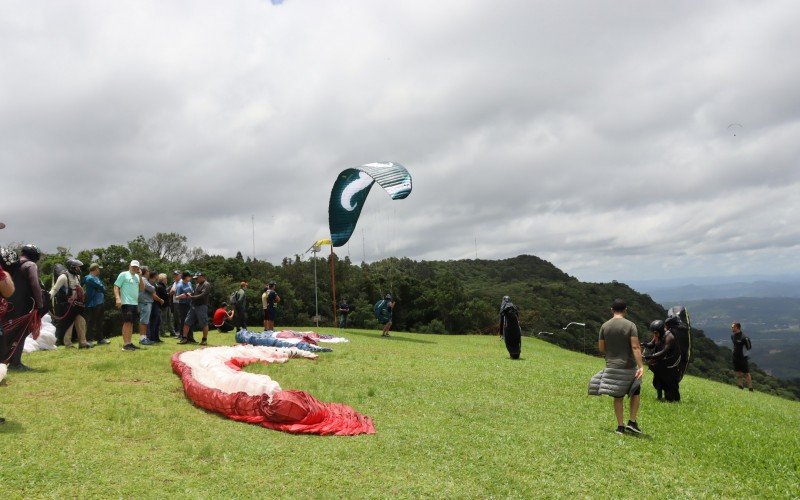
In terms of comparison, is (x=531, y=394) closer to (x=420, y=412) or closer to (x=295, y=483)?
(x=420, y=412)

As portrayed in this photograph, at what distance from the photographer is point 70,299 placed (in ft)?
40.6

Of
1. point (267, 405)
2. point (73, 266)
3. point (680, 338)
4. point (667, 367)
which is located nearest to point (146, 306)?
point (73, 266)

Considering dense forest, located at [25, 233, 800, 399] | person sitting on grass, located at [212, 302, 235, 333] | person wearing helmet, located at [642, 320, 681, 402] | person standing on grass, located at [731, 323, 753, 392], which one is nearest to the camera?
person wearing helmet, located at [642, 320, 681, 402]

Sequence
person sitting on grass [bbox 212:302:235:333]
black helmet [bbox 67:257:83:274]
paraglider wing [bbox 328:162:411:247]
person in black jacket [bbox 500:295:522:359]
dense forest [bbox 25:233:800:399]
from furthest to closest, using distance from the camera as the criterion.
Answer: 1. dense forest [bbox 25:233:800:399]
2. paraglider wing [bbox 328:162:411:247]
3. person sitting on grass [bbox 212:302:235:333]
4. person in black jacket [bbox 500:295:522:359]
5. black helmet [bbox 67:257:83:274]

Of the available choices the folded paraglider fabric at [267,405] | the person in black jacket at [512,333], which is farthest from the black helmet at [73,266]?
the person in black jacket at [512,333]

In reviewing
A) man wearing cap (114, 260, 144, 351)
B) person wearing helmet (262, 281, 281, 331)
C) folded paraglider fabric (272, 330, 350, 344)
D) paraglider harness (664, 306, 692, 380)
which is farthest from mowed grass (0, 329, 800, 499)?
person wearing helmet (262, 281, 281, 331)

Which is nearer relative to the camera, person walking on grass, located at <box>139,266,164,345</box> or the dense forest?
person walking on grass, located at <box>139,266,164,345</box>

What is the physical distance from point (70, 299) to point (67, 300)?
5.1 inches

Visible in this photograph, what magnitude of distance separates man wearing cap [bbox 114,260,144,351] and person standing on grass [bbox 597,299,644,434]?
1086cm

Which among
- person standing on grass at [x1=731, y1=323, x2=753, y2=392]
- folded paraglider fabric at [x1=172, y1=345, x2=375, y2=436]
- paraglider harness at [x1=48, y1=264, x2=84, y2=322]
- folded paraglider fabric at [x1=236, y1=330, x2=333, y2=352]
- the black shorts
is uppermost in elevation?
paraglider harness at [x1=48, y1=264, x2=84, y2=322]

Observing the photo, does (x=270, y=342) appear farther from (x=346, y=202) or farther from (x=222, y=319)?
(x=346, y=202)

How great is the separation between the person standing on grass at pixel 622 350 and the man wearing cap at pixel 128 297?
10864mm

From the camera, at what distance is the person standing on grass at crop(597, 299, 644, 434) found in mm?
8320

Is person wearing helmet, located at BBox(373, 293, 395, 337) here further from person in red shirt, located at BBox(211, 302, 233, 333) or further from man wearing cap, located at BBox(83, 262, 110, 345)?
man wearing cap, located at BBox(83, 262, 110, 345)
